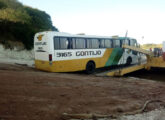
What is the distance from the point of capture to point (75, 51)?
1240 centimetres

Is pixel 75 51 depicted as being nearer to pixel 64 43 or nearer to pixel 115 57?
pixel 64 43

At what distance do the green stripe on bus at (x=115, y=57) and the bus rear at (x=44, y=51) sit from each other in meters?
5.29

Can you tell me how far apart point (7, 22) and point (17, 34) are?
187 cm

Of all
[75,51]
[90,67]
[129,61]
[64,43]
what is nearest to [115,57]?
[129,61]

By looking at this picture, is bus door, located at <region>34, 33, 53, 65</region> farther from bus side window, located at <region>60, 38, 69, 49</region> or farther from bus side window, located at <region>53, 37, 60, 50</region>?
bus side window, located at <region>60, 38, 69, 49</region>

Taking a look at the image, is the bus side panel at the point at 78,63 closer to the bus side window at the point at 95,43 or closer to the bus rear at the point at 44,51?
the bus rear at the point at 44,51

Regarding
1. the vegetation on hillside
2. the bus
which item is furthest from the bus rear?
the vegetation on hillside

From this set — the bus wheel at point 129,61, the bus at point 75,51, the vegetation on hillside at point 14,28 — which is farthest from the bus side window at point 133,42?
the vegetation on hillside at point 14,28

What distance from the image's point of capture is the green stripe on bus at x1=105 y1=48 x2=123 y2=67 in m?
15.1

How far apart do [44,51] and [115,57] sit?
6565 mm

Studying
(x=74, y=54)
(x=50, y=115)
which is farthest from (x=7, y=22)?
(x=50, y=115)

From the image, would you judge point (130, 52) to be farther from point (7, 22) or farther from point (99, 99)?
point (7, 22)

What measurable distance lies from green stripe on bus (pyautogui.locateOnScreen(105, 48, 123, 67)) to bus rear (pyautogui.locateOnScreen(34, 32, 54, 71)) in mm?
5286

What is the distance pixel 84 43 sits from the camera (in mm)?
13039
